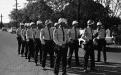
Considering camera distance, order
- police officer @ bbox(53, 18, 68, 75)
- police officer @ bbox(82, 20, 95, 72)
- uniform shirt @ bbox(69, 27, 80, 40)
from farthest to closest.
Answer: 1. uniform shirt @ bbox(69, 27, 80, 40)
2. police officer @ bbox(82, 20, 95, 72)
3. police officer @ bbox(53, 18, 68, 75)

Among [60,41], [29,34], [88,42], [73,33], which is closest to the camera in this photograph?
[60,41]

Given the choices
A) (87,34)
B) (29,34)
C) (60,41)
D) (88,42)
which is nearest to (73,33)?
(87,34)

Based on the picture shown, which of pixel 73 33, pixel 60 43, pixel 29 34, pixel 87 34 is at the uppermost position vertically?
pixel 29 34

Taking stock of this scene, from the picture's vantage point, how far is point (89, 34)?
10.3m

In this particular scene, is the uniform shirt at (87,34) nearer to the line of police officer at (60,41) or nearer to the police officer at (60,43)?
the line of police officer at (60,41)

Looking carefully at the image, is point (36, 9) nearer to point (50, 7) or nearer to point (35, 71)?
point (50, 7)

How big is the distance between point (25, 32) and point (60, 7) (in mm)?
18582

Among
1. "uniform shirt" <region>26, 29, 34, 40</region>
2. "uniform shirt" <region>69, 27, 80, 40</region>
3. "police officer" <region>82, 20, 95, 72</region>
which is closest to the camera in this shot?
"police officer" <region>82, 20, 95, 72</region>

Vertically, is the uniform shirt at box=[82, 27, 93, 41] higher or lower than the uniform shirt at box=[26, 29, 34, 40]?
lower

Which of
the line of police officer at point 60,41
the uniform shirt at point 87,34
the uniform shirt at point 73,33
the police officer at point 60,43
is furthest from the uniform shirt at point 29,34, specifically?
the police officer at point 60,43

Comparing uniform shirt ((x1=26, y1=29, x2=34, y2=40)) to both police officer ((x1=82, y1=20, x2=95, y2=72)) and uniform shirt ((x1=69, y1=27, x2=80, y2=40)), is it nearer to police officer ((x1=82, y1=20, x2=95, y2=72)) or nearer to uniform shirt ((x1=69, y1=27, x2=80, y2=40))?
uniform shirt ((x1=69, y1=27, x2=80, y2=40))

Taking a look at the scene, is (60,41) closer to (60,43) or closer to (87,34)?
(60,43)

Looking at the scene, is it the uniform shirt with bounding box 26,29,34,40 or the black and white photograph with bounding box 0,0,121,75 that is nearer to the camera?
the black and white photograph with bounding box 0,0,121,75

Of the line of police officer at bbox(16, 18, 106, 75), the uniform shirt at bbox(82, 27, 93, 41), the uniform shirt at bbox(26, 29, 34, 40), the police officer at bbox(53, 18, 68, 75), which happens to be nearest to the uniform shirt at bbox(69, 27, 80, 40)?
the line of police officer at bbox(16, 18, 106, 75)
